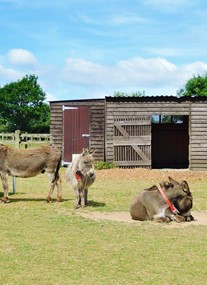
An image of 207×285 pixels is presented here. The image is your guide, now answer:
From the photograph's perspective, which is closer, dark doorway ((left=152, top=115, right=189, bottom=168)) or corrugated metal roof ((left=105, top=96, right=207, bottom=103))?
corrugated metal roof ((left=105, top=96, right=207, bottom=103))

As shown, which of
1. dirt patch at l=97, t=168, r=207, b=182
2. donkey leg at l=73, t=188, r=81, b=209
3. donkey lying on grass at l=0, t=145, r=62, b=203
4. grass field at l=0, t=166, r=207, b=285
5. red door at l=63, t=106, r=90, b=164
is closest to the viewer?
grass field at l=0, t=166, r=207, b=285

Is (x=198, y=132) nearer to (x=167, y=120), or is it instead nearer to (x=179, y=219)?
(x=167, y=120)

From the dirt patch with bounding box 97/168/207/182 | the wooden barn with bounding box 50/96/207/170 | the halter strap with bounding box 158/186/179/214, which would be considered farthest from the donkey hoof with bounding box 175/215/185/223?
the wooden barn with bounding box 50/96/207/170

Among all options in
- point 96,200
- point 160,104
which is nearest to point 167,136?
point 160,104

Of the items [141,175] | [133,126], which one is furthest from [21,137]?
[141,175]

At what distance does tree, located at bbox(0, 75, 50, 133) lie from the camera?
281 feet

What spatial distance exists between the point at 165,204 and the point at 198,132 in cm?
1462

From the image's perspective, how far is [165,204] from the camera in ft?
32.1

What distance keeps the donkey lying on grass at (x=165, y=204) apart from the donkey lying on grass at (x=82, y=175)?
1734 mm

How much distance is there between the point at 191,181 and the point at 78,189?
27.6 feet

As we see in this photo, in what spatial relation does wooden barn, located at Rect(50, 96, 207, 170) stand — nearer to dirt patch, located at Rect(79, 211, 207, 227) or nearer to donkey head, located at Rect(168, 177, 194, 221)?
dirt patch, located at Rect(79, 211, 207, 227)

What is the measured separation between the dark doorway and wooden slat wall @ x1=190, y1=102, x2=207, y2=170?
177 inches

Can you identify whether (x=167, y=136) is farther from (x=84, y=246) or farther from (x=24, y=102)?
(x=24, y=102)

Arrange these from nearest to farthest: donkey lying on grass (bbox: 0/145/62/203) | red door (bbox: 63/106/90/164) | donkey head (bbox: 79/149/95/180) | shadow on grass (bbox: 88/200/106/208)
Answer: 1. donkey head (bbox: 79/149/95/180)
2. shadow on grass (bbox: 88/200/106/208)
3. donkey lying on grass (bbox: 0/145/62/203)
4. red door (bbox: 63/106/90/164)
